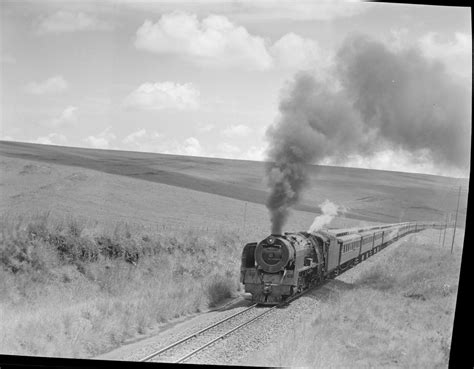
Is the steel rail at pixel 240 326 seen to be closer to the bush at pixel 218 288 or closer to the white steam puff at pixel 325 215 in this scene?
the bush at pixel 218 288

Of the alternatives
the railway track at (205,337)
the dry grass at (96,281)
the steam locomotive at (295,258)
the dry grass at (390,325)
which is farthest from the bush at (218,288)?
the dry grass at (390,325)

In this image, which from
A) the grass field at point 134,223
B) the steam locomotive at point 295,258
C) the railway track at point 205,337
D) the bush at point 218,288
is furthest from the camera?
the steam locomotive at point 295,258

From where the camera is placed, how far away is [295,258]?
1002 cm

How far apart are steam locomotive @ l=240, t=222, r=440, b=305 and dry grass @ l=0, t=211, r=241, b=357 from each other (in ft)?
1.10

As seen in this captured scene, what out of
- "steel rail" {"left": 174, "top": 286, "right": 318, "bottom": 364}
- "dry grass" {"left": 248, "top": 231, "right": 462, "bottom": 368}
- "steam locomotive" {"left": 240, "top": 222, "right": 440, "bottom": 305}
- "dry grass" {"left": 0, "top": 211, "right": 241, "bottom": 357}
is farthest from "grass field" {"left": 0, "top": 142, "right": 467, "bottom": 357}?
"steel rail" {"left": 174, "top": 286, "right": 318, "bottom": 364}

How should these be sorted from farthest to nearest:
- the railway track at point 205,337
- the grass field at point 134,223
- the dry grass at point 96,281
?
the grass field at point 134,223
the dry grass at point 96,281
the railway track at point 205,337

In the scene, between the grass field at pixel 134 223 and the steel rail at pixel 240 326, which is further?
the grass field at pixel 134 223

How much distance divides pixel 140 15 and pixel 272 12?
5.99ft

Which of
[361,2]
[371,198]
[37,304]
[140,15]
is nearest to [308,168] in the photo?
[371,198]

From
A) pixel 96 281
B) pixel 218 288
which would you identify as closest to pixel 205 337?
pixel 218 288

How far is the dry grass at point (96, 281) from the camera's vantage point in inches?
320

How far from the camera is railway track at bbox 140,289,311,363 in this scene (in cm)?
784

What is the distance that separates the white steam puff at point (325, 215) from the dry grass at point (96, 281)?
57.9 inches

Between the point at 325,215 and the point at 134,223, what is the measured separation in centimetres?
320
